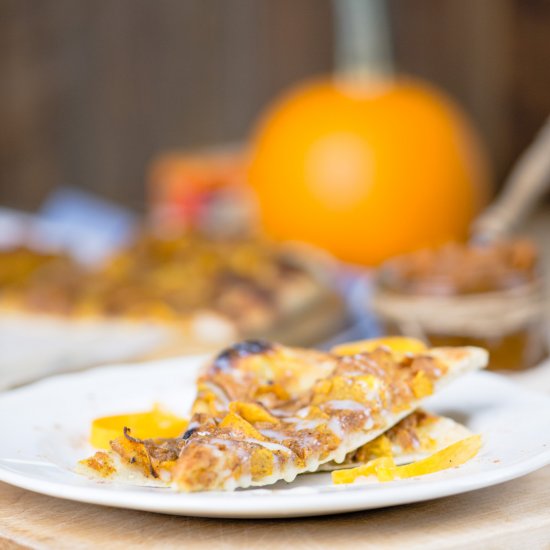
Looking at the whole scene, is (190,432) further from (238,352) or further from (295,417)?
(238,352)

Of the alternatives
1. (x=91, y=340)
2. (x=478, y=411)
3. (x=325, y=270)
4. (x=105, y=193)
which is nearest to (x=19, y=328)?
(x=91, y=340)

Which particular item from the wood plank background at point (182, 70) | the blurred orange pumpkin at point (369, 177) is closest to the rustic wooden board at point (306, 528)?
the blurred orange pumpkin at point (369, 177)

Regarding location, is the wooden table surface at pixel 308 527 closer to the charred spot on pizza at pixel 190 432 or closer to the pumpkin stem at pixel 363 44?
the charred spot on pizza at pixel 190 432

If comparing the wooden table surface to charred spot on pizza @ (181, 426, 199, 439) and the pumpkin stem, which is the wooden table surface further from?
the pumpkin stem

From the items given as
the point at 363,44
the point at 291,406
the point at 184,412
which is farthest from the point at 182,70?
the point at 291,406

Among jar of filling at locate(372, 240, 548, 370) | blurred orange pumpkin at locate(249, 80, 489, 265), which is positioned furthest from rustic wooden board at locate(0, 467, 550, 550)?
blurred orange pumpkin at locate(249, 80, 489, 265)

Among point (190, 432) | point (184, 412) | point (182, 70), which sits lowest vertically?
point (190, 432)

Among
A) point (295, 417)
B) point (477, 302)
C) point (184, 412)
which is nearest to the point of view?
point (295, 417)
